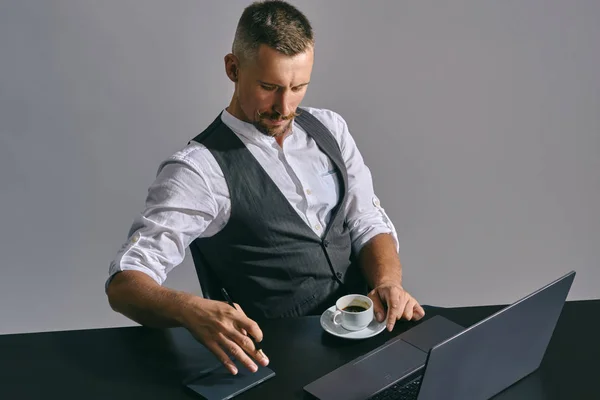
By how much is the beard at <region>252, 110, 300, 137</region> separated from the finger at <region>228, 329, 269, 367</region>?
63 centimetres

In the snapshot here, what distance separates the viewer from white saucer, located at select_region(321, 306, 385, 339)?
1.56 m

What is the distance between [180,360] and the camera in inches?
59.4

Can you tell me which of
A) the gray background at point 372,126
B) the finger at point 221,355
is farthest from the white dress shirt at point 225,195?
the gray background at point 372,126

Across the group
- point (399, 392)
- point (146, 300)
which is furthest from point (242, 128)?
point (399, 392)

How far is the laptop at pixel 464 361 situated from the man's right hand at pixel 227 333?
13cm

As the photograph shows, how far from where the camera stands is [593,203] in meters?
3.17

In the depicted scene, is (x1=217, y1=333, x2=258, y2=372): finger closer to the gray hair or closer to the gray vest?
the gray vest

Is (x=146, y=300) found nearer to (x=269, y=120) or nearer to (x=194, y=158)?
(x=194, y=158)

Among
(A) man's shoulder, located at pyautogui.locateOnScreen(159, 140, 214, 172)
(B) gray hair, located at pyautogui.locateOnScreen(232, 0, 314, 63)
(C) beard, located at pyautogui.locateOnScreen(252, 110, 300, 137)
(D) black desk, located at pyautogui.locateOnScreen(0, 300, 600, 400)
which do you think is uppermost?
(B) gray hair, located at pyautogui.locateOnScreen(232, 0, 314, 63)

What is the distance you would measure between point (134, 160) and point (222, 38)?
0.56 metres

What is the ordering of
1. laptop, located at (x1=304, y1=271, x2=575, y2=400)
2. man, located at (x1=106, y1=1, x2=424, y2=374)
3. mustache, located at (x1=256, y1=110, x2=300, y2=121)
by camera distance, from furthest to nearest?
mustache, located at (x1=256, y1=110, x2=300, y2=121) < man, located at (x1=106, y1=1, x2=424, y2=374) < laptop, located at (x1=304, y1=271, x2=575, y2=400)

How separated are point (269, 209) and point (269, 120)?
223mm

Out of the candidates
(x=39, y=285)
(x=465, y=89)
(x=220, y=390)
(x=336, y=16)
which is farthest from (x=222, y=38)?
(x=220, y=390)

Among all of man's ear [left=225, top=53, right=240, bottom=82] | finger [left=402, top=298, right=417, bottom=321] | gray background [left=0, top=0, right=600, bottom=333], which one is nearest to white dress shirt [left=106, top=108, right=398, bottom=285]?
man's ear [left=225, top=53, right=240, bottom=82]
